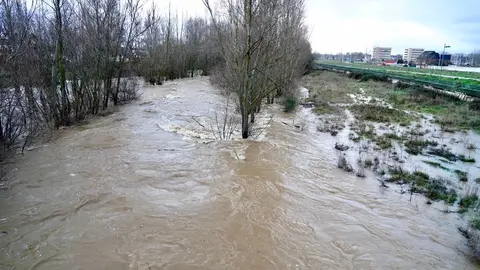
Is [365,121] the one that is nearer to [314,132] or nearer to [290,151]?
[314,132]

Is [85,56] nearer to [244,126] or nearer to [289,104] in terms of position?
[244,126]

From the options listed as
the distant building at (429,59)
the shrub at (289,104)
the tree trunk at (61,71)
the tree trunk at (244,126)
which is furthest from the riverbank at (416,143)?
the distant building at (429,59)

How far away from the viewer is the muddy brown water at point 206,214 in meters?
4.68

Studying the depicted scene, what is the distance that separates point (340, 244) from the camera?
524 cm

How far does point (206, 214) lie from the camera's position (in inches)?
232

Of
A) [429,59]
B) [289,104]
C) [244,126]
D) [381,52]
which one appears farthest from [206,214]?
[381,52]

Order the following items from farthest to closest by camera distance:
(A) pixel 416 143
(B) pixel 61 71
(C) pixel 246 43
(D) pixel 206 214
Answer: (A) pixel 416 143 → (B) pixel 61 71 → (C) pixel 246 43 → (D) pixel 206 214

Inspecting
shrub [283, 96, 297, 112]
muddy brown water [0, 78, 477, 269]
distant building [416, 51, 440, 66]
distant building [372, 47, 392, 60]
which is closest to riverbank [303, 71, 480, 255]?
muddy brown water [0, 78, 477, 269]

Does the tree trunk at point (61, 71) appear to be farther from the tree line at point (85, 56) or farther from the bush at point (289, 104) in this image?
the bush at point (289, 104)

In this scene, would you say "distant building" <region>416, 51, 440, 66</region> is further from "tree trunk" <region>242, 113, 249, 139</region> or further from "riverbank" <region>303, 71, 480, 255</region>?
"tree trunk" <region>242, 113, 249, 139</region>

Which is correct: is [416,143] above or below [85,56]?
below

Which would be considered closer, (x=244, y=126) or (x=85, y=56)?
(x=244, y=126)

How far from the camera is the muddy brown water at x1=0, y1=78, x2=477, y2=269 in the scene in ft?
15.4

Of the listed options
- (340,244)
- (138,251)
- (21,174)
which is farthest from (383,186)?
Answer: (21,174)
